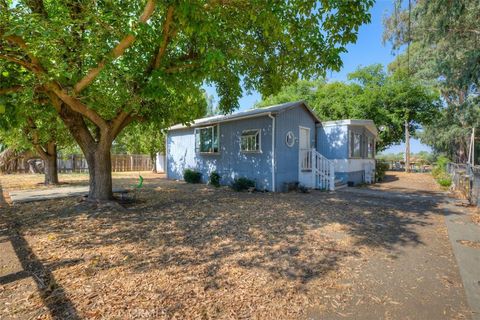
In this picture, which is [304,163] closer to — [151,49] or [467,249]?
[467,249]

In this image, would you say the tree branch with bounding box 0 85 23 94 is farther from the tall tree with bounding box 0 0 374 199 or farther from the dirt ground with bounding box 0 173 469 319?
the dirt ground with bounding box 0 173 469 319

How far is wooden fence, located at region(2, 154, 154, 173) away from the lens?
60.7ft

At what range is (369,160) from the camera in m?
14.5

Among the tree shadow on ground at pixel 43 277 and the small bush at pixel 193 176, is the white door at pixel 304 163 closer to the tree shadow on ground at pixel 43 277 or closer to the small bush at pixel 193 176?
the small bush at pixel 193 176

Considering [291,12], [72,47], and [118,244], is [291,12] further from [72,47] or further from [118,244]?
[118,244]

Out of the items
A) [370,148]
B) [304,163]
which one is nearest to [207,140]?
[304,163]

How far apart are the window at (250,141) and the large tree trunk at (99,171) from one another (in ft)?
17.7

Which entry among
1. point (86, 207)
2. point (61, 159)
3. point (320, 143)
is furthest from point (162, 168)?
point (86, 207)

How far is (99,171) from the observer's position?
7.13 metres

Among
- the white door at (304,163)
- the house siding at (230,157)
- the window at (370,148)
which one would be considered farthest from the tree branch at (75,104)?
the window at (370,148)

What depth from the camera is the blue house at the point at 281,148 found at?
10258 millimetres

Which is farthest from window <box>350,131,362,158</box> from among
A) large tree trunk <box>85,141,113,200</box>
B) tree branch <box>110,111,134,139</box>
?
large tree trunk <box>85,141,113,200</box>

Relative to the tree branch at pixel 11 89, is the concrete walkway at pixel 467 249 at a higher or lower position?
lower

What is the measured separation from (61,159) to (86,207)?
660 inches
